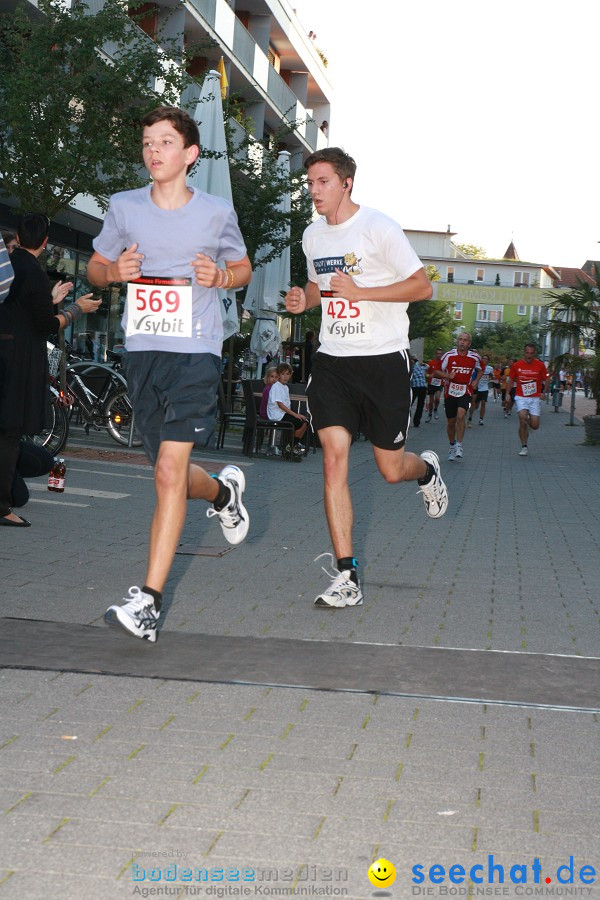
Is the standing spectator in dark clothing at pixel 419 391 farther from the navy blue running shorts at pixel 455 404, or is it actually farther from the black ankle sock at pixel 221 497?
the black ankle sock at pixel 221 497

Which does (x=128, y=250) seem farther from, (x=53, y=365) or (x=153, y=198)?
(x=53, y=365)

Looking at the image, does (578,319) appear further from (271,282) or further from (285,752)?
(285,752)

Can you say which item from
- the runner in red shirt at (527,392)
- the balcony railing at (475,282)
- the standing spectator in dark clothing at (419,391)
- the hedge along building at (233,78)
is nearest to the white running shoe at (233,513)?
the hedge along building at (233,78)

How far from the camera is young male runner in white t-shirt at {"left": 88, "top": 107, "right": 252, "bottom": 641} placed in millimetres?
5273

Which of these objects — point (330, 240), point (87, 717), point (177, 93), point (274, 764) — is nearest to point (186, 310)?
point (330, 240)

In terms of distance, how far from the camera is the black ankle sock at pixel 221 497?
19.7ft

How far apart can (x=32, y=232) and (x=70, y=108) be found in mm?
7460

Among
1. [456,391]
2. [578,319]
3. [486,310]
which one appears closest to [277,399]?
[456,391]

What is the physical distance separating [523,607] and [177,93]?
482 inches

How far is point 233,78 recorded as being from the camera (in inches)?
1475

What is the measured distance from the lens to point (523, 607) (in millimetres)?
6590

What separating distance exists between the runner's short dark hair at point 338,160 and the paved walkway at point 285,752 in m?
2.22

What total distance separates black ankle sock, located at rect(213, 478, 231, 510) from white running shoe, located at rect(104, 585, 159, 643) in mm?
1042

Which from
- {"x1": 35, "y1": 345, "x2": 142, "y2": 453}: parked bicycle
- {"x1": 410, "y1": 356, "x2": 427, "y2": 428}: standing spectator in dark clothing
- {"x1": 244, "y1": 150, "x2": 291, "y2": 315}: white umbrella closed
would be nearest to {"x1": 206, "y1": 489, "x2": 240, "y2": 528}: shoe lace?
{"x1": 35, "y1": 345, "x2": 142, "y2": 453}: parked bicycle
